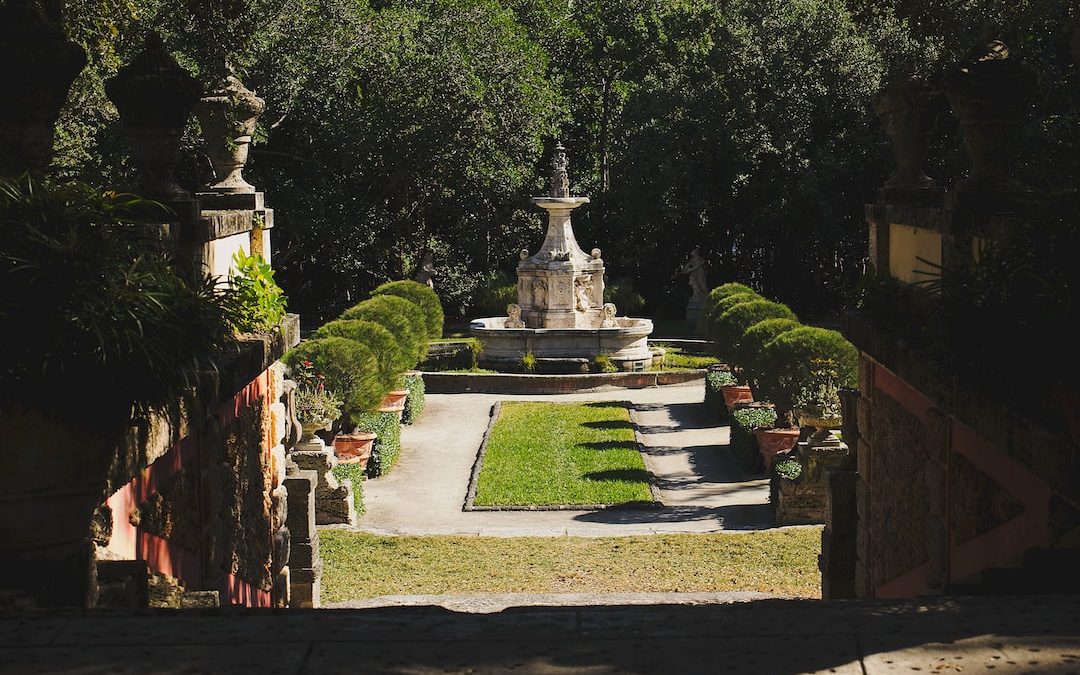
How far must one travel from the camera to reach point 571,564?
46.7 feet

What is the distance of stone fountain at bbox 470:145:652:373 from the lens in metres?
30.2

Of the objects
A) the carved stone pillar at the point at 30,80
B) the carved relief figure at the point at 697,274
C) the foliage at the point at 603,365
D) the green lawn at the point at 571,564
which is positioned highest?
the carved stone pillar at the point at 30,80

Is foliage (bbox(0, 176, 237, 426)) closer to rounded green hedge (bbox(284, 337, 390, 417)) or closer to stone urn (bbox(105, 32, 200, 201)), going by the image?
stone urn (bbox(105, 32, 200, 201))

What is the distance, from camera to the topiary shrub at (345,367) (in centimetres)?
2009

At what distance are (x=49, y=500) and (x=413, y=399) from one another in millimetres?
19823

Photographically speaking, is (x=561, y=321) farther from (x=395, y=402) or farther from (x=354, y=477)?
(x=354, y=477)

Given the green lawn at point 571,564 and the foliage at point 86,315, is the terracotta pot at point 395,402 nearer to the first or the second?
the green lawn at point 571,564

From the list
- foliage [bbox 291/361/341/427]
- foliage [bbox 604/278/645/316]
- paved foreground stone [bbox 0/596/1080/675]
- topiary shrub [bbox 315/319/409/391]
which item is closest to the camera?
paved foreground stone [bbox 0/596/1080/675]

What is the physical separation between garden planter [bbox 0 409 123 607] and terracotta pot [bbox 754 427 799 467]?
14475 mm

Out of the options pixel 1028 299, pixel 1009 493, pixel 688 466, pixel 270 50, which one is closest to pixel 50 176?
pixel 1028 299

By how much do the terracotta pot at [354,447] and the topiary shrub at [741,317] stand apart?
25.3 ft

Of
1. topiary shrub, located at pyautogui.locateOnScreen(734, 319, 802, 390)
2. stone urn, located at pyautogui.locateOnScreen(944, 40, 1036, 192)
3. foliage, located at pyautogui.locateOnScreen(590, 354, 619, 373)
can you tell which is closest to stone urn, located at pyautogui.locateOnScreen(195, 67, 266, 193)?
stone urn, located at pyautogui.locateOnScreen(944, 40, 1036, 192)

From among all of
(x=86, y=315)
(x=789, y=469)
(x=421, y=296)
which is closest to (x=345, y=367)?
(x=789, y=469)

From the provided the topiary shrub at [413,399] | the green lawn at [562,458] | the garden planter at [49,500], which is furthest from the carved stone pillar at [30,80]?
the topiary shrub at [413,399]
